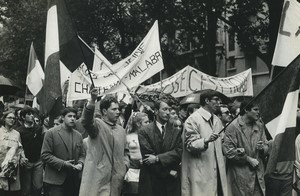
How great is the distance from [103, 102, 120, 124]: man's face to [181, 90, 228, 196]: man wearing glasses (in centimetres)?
95

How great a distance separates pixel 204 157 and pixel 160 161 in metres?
0.65

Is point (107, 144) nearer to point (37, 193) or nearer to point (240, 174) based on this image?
point (240, 174)

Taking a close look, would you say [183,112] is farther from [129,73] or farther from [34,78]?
[34,78]

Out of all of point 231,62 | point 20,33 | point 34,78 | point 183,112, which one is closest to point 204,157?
point 183,112

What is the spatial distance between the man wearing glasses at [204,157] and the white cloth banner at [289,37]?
4.37 feet

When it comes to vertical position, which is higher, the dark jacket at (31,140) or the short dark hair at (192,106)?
the short dark hair at (192,106)

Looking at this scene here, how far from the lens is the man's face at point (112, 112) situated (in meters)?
8.10

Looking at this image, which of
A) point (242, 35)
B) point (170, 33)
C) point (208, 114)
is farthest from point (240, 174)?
point (170, 33)

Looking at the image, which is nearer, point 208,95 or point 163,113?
point 163,113

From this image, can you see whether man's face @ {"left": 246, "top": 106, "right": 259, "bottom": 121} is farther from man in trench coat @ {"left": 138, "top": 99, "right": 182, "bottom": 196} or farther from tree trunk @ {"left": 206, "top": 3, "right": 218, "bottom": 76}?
tree trunk @ {"left": 206, "top": 3, "right": 218, "bottom": 76}

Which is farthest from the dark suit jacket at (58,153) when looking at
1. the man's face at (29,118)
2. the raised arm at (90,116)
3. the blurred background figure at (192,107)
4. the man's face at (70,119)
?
the blurred background figure at (192,107)

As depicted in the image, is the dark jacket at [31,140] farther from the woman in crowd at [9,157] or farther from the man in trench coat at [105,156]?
the man in trench coat at [105,156]

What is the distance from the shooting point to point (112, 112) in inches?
320

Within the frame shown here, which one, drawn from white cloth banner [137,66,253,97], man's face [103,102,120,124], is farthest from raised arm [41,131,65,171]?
white cloth banner [137,66,253,97]
